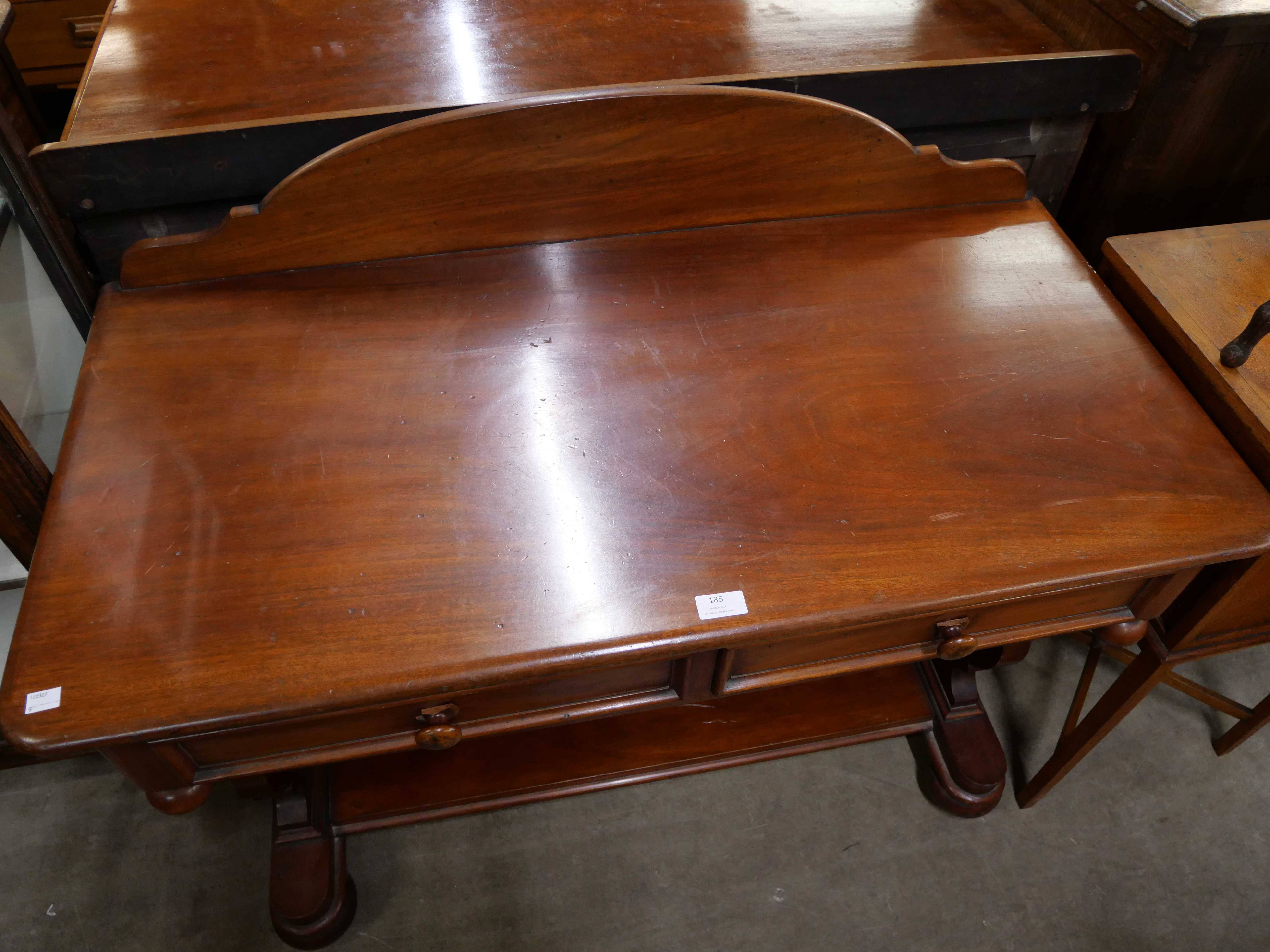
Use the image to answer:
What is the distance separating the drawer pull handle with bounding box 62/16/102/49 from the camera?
6.40 feet

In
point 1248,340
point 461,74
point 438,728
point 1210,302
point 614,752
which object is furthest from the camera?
point 614,752

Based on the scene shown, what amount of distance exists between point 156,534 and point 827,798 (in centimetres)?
113

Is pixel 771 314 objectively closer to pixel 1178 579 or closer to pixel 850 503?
pixel 850 503

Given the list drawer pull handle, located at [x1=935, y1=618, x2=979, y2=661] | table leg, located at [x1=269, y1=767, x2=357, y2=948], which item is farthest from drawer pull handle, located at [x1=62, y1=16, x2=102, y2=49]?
drawer pull handle, located at [x1=935, y1=618, x2=979, y2=661]

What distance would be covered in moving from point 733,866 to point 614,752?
271 mm

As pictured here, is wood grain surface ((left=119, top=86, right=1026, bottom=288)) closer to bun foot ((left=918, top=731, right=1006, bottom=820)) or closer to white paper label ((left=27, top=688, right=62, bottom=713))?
white paper label ((left=27, top=688, right=62, bottom=713))

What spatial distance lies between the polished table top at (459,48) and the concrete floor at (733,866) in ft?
3.57

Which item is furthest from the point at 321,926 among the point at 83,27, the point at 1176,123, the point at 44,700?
the point at 83,27

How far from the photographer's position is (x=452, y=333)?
1.00 m

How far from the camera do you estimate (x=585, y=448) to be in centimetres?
90

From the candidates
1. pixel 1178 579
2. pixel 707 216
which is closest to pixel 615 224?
pixel 707 216

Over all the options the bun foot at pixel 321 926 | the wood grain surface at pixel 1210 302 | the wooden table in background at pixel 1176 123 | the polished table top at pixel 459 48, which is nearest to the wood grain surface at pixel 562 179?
the polished table top at pixel 459 48

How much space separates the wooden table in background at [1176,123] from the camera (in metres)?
1.21

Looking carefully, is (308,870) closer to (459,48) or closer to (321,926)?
(321,926)
